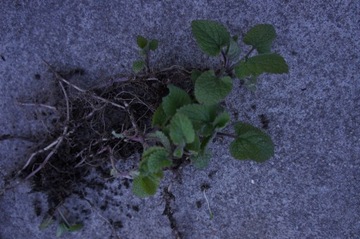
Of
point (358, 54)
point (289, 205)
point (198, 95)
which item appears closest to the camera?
point (198, 95)

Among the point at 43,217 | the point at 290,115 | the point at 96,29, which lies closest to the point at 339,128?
the point at 290,115

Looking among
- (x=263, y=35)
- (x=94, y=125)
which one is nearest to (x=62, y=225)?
(x=94, y=125)

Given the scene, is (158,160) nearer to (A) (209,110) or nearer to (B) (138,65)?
(A) (209,110)

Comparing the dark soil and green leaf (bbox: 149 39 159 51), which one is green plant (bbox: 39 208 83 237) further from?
green leaf (bbox: 149 39 159 51)

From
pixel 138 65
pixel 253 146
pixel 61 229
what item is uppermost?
pixel 138 65

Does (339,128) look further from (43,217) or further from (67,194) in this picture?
(43,217)

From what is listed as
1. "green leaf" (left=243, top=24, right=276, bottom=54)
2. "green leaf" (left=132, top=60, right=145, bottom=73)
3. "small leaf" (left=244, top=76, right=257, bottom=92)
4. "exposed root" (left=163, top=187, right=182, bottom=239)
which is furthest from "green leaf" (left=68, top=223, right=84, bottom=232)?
"green leaf" (left=243, top=24, right=276, bottom=54)
